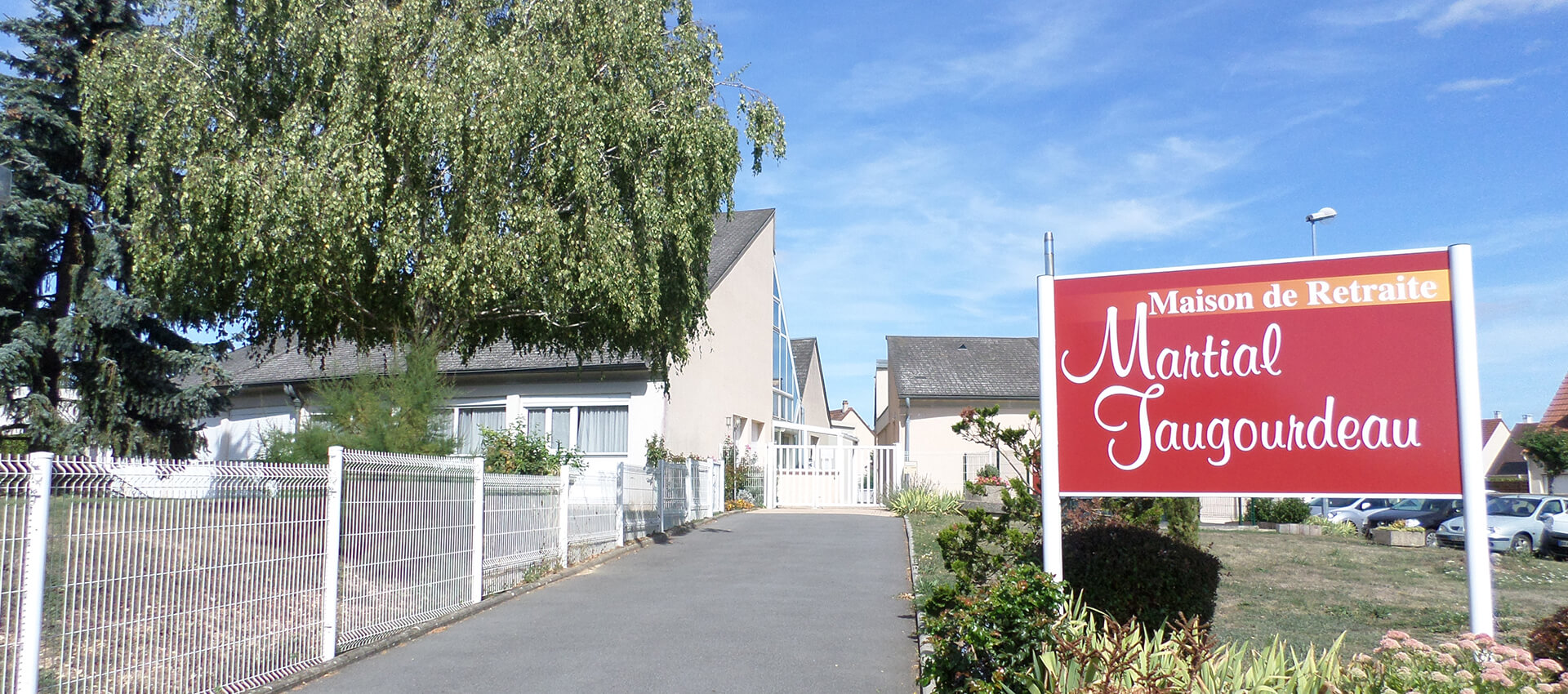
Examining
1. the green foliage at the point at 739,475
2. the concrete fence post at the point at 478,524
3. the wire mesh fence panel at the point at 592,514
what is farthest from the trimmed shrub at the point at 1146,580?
the green foliage at the point at 739,475

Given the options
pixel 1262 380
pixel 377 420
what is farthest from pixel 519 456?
pixel 1262 380

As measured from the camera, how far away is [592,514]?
14.4 metres

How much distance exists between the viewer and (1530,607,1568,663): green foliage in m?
5.52

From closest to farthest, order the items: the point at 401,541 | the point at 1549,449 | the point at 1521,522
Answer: the point at 401,541
the point at 1521,522
the point at 1549,449

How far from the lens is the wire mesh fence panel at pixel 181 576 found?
209 inches

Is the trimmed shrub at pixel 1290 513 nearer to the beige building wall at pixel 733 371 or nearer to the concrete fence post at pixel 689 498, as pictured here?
the beige building wall at pixel 733 371

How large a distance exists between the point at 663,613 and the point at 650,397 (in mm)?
11036

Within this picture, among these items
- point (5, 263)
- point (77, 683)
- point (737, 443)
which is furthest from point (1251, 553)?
point (5, 263)

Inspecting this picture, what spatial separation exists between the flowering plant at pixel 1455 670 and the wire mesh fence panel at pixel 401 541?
672cm

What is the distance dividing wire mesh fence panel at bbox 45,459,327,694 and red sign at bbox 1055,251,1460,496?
5269mm

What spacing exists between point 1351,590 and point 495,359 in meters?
16.6

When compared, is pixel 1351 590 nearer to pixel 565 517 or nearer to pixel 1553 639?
pixel 1553 639

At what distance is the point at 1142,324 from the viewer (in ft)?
22.2

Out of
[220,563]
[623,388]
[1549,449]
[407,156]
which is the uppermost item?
[407,156]
